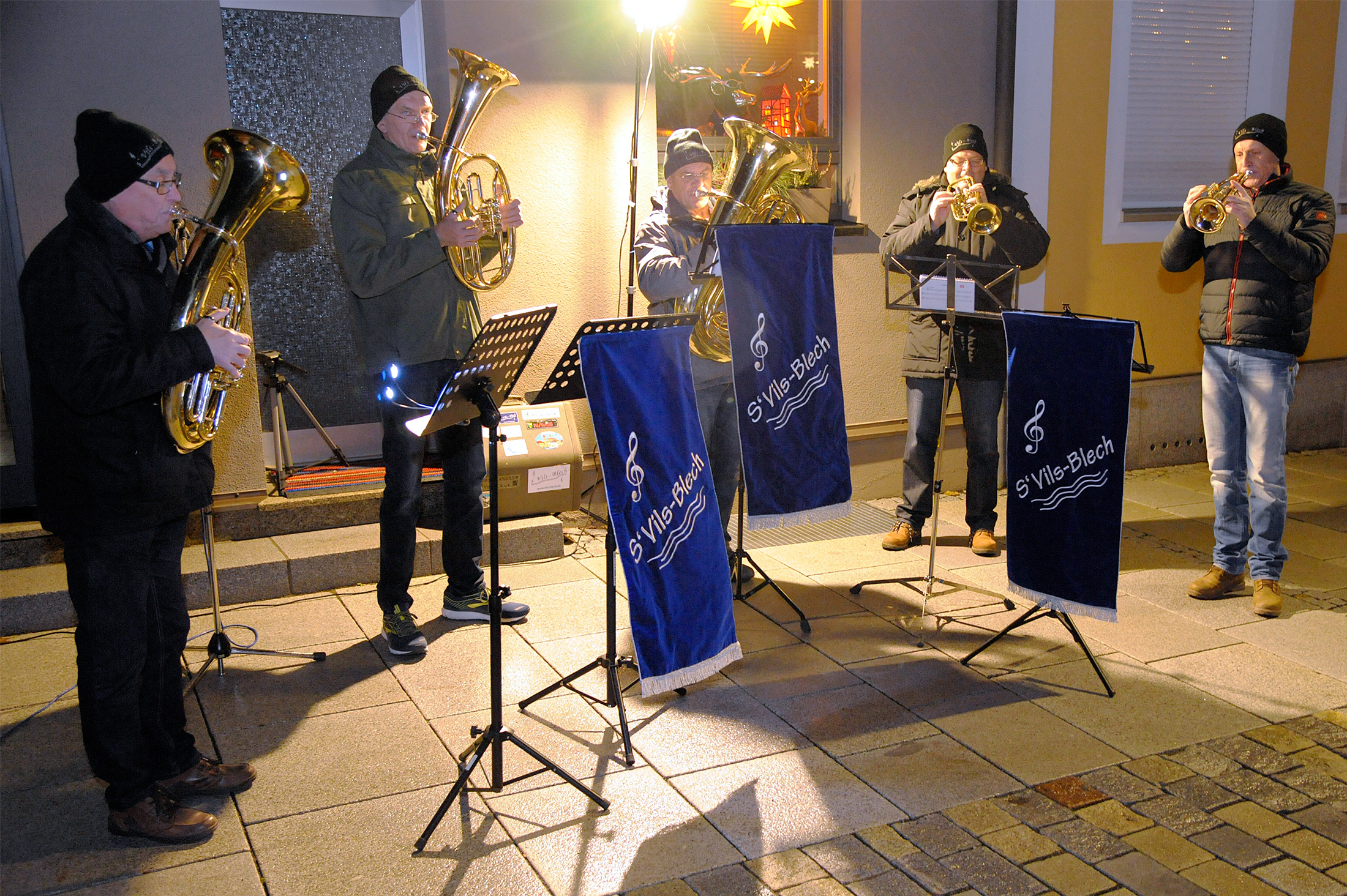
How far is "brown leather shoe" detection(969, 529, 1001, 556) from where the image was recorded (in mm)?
5957

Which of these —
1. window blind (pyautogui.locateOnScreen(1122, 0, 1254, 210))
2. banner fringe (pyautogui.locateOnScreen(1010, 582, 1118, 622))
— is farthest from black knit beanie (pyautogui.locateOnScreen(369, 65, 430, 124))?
window blind (pyautogui.locateOnScreen(1122, 0, 1254, 210))

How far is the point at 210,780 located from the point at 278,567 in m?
1.98

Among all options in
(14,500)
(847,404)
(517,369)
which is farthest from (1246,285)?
(14,500)

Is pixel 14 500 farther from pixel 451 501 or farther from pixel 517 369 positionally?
pixel 517 369

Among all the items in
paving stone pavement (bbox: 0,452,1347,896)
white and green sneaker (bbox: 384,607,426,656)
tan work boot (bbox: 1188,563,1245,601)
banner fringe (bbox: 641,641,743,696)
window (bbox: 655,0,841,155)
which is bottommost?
paving stone pavement (bbox: 0,452,1347,896)

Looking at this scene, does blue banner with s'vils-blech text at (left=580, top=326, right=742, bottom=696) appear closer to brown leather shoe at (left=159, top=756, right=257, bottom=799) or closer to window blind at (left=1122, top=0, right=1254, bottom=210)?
brown leather shoe at (left=159, top=756, right=257, bottom=799)

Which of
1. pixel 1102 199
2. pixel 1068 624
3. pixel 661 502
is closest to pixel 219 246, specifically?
pixel 661 502

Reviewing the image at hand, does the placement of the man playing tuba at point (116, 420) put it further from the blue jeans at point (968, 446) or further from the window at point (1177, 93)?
the window at point (1177, 93)

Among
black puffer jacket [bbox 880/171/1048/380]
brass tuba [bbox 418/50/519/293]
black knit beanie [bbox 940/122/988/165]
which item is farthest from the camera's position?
black puffer jacket [bbox 880/171/1048/380]

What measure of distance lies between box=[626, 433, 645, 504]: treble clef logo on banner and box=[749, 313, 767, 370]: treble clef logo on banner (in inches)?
39.8

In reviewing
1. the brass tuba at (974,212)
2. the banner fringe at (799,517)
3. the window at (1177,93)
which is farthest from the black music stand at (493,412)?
the window at (1177,93)

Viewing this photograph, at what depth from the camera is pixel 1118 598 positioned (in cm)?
530

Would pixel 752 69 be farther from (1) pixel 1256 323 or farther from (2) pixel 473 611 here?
(2) pixel 473 611

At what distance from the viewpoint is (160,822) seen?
10.6 ft
